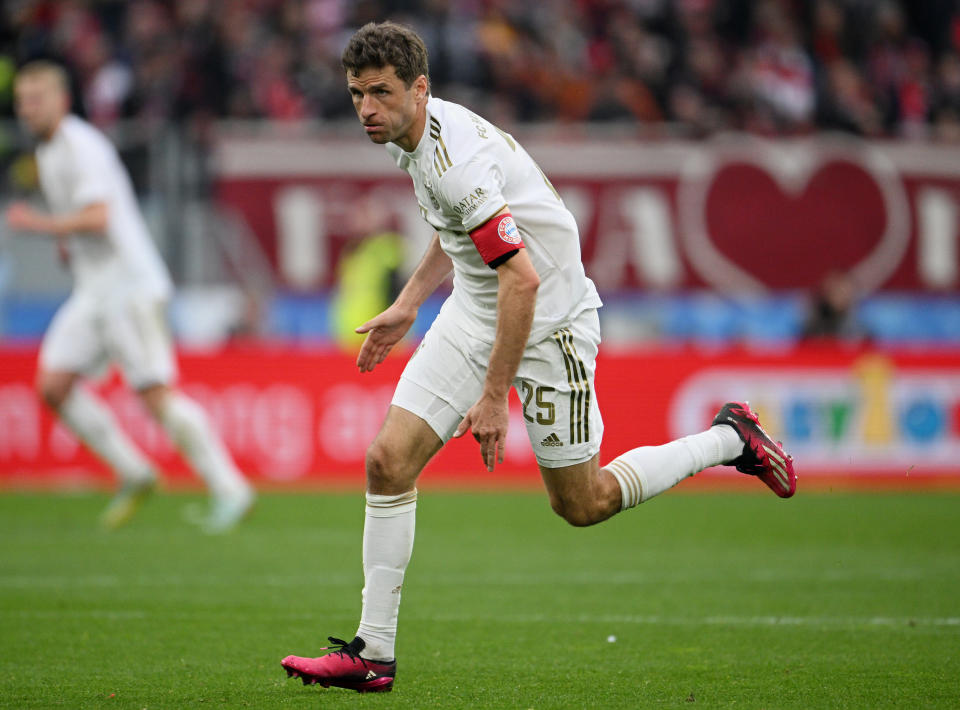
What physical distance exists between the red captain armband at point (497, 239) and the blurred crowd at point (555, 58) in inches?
461

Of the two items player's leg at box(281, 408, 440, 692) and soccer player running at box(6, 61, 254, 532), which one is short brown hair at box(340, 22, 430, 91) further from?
soccer player running at box(6, 61, 254, 532)

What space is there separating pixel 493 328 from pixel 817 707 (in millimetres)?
1677

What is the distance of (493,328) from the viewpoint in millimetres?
4926

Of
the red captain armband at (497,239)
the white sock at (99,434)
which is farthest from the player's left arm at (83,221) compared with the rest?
the red captain armband at (497,239)

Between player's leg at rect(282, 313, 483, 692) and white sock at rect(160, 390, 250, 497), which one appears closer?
player's leg at rect(282, 313, 483, 692)

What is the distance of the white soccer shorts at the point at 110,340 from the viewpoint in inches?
355

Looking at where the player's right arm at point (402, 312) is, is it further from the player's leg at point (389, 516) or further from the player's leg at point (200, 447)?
the player's leg at point (200, 447)

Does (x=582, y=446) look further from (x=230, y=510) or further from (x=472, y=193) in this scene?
(x=230, y=510)

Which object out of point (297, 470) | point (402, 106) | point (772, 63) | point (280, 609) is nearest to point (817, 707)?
point (402, 106)

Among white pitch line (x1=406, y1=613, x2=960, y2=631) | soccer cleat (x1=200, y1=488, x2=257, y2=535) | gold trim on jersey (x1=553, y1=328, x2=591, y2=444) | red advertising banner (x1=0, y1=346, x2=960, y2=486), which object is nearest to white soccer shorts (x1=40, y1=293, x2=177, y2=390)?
soccer cleat (x1=200, y1=488, x2=257, y2=535)

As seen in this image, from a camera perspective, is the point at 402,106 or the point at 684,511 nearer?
the point at 402,106

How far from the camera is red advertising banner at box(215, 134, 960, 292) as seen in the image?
48.5ft

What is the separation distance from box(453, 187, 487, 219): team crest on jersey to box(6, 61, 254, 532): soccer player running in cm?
503

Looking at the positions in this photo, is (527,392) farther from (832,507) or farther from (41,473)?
(41,473)
